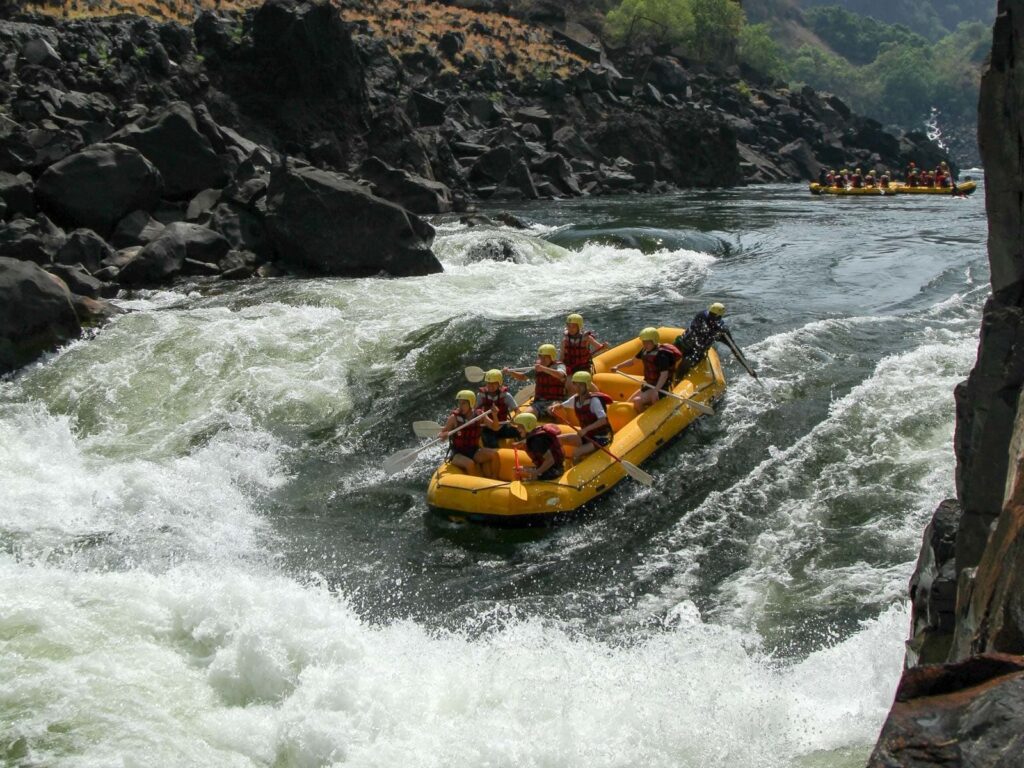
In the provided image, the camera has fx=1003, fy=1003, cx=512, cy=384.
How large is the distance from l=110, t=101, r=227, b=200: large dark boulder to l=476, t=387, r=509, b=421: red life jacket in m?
10.6

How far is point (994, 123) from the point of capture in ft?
16.7

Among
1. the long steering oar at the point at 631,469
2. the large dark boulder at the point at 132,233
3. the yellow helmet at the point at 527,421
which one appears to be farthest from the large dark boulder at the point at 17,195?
the long steering oar at the point at 631,469

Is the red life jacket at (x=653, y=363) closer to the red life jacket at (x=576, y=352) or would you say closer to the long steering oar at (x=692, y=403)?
the long steering oar at (x=692, y=403)

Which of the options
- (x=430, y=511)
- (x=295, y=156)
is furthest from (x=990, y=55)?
(x=295, y=156)

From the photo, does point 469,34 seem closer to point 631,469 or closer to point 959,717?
point 631,469

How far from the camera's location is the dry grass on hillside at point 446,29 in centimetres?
3403

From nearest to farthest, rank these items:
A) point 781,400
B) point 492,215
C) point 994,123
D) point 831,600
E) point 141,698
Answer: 1. point 994,123
2. point 141,698
3. point 831,600
4. point 781,400
5. point 492,215

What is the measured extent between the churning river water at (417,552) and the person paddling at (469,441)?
594 mm

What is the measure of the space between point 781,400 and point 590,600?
4.67 m

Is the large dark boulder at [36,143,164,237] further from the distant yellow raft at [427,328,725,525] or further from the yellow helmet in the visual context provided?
the yellow helmet

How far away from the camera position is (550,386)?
401 inches

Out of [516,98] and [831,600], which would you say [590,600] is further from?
[516,98]

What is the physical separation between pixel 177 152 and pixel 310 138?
8.13 meters

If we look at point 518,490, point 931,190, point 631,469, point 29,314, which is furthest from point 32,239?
point 931,190
